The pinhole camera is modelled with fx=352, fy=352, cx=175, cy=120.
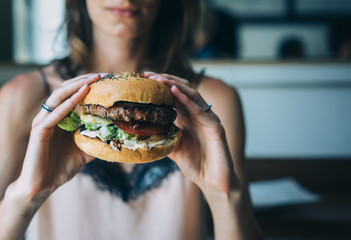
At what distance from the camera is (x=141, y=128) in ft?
4.34

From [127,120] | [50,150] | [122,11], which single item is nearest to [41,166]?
[50,150]

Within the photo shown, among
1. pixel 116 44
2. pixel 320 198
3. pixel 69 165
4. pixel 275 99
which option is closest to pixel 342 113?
pixel 275 99

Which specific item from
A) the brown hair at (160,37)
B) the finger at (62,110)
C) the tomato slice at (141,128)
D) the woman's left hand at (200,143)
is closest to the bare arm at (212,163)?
the woman's left hand at (200,143)

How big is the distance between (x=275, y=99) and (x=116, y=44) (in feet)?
9.77

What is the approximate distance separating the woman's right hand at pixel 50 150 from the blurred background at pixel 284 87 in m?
0.86

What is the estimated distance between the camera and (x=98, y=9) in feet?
4.88

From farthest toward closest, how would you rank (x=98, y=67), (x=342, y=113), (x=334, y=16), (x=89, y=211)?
(x=334, y=16) → (x=342, y=113) → (x=98, y=67) → (x=89, y=211)

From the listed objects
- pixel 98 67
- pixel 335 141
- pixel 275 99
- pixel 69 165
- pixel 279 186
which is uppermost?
pixel 98 67

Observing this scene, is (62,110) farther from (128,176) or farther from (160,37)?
(160,37)

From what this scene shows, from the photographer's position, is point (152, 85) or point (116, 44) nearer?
point (152, 85)

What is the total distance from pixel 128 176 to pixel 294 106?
3.13 m

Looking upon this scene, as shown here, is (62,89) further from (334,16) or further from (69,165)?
(334,16)

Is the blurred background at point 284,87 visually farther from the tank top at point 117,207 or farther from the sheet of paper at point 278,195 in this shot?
the tank top at point 117,207

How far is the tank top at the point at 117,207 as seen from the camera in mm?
1630
